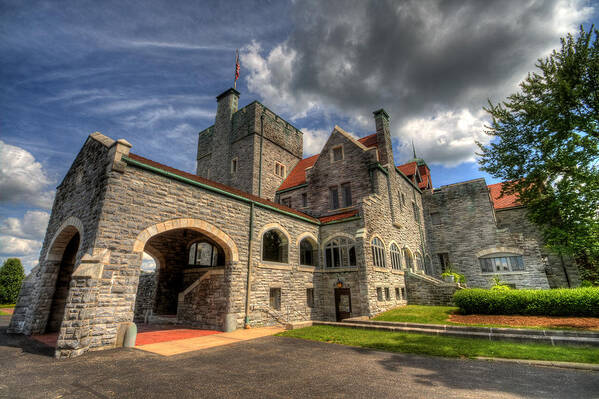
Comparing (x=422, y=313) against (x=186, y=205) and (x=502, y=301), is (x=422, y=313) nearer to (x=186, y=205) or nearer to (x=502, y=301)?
(x=502, y=301)

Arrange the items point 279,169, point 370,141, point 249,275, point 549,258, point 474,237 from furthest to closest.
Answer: point 279,169 → point 474,237 → point 370,141 → point 549,258 → point 249,275

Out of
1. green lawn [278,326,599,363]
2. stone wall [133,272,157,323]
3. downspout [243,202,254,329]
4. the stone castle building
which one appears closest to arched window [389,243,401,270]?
the stone castle building

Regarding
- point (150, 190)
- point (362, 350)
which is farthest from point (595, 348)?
point (150, 190)

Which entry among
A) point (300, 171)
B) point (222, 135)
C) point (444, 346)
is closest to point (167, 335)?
point (444, 346)

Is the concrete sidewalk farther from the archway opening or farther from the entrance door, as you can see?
→ the archway opening

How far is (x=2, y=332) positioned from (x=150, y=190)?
9728 millimetres

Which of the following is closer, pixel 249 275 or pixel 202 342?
pixel 202 342

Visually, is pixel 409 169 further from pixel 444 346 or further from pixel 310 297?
pixel 444 346

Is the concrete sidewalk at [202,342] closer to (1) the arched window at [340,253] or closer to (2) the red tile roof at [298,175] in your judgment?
(1) the arched window at [340,253]

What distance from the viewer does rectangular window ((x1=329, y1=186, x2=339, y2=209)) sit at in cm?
1997

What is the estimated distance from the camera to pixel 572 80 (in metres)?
14.2

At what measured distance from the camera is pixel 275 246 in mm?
15578

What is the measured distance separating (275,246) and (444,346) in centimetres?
979

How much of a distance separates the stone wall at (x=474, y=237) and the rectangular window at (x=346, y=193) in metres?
11.1
